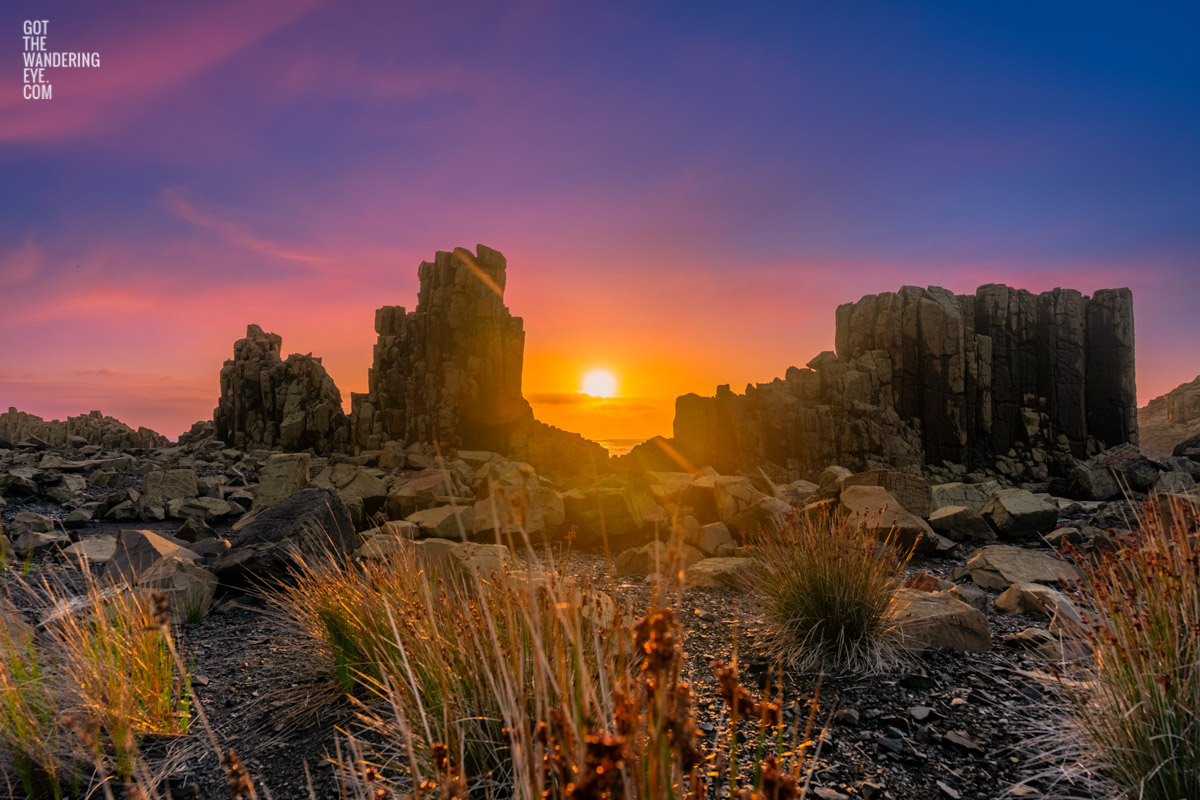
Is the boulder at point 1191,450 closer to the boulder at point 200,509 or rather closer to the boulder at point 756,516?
the boulder at point 756,516

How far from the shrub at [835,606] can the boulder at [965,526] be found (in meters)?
7.58

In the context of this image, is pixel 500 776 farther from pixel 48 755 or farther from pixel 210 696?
pixel 210 696

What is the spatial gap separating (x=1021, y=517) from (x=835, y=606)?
9425mm

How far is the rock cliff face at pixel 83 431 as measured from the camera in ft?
149

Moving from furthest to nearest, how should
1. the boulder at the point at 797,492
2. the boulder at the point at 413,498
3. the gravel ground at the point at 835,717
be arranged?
the boulder at the point at 797,492 → the boulder at the point at 413,498 → the gravel ground at the point at 835,717

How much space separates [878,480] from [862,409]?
22413 millimetres

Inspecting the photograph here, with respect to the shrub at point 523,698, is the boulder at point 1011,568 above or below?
below

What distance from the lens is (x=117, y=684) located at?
13.0ft

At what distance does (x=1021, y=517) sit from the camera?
40.4ft

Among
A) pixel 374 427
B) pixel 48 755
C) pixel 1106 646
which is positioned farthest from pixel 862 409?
pixel 48 755

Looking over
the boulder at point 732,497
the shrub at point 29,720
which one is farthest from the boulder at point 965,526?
the shrub at point 29,720

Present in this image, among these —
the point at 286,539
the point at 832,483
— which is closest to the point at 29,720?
the point at 286,539

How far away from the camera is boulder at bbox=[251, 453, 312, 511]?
17.2m

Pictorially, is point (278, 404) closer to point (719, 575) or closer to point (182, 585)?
point (182, 585)
